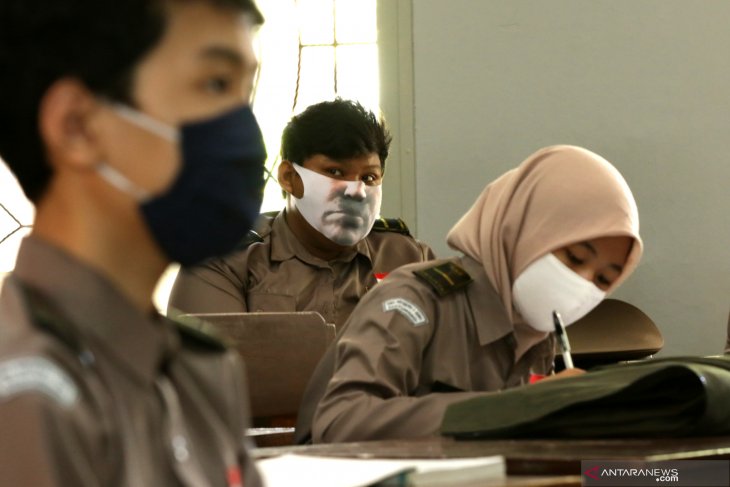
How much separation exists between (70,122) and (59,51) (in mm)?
49

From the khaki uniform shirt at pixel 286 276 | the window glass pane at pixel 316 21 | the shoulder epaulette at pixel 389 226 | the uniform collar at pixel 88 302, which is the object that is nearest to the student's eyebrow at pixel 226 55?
the uniform collar at pixel 88 302

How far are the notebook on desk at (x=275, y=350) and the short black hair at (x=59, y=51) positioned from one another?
1.31 meters

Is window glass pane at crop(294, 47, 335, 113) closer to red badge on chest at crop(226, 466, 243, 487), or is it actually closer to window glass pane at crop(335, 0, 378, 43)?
window glass pane at crop(335, 0, 378, 43)

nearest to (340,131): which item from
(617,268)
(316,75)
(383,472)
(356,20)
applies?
(316,75)

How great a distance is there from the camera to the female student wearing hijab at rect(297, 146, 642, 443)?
6.75 ft

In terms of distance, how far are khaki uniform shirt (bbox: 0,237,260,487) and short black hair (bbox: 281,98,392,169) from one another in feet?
7.70

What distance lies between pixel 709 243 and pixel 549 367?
6.33ft

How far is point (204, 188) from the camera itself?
846 millimetres

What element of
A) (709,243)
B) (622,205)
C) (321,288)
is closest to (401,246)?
(321,288)

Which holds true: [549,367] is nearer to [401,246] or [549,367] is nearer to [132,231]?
[401,246]

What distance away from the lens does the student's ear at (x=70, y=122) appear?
80 cm

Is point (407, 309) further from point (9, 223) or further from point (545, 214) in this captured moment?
point (9, 223)

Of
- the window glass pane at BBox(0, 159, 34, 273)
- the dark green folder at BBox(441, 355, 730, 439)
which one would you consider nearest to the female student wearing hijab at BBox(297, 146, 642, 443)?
the dark green folder at BBox(441, 355, 730, 439)

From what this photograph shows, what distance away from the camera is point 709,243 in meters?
3.98
